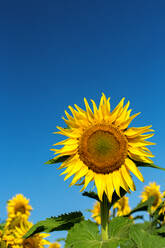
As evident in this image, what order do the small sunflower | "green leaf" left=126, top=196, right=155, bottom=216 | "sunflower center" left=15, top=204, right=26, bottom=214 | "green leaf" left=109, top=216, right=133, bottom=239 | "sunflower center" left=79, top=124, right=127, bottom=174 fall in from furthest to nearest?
"sunflower center" left=15, top=204, right=26, bottom=214 < the small sunflower < "green leaf" left=126, top=196, right=155, bottom=216 < "sunflower center" left=79, top=124, right=127, bottom=174 < "green leaf" left=109, top=216, right=133, bottom=239

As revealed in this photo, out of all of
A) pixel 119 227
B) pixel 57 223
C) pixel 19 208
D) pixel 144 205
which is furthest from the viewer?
pixel 19 208

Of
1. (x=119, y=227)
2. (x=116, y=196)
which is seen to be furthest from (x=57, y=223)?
(x=116, y=196)

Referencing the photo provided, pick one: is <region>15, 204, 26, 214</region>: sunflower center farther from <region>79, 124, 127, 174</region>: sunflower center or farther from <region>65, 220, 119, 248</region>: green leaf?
<region>65, 220, 119, 248</region>: green leaf

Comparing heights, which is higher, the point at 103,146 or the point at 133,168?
the point at 103,146

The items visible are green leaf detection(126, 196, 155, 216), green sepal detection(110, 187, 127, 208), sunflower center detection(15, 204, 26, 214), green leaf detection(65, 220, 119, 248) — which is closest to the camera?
green leaf detection(65, 220, 119, 248)

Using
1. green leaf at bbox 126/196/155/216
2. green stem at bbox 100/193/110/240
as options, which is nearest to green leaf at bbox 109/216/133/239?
green stem at bbox 100/193/110/240

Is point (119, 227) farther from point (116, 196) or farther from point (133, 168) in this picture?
point (133, 168)

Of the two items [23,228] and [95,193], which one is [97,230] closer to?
[95,193]
